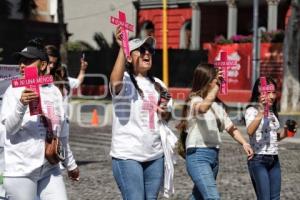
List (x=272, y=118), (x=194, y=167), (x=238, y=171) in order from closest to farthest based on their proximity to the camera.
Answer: (x=194, y=167) < (x=272, y=118) < (x=238, y=171)

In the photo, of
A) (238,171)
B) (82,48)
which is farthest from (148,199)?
(82,48)

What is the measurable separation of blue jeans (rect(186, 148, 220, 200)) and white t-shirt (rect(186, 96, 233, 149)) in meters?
0.06

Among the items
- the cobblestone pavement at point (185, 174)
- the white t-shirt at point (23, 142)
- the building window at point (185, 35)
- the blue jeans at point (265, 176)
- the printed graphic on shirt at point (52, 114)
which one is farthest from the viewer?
the building window at point (185, 35)

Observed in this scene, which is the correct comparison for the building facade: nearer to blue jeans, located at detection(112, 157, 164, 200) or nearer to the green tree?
the green tree

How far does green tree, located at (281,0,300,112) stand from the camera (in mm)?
21234

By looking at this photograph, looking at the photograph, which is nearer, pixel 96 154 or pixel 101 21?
pixel 96 154

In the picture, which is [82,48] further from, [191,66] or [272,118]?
[272,118]

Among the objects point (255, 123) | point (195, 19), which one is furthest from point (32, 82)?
point (195, 19)

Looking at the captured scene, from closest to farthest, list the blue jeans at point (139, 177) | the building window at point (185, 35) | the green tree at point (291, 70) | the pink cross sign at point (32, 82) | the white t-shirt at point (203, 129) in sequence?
the pink cross sign at point (32, 82) → the blue jeans at point (139, 177) → the white t-shirt at point (203, 129) → the green tree at point (291, 70) → the building window at point (185, 35)

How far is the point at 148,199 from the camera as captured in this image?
5234mm

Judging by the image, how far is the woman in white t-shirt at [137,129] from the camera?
5168 millimetres

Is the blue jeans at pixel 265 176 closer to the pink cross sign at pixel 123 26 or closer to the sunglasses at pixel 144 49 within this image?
the sunglasses at pixel 144 49

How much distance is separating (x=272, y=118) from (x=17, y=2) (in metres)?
34.3

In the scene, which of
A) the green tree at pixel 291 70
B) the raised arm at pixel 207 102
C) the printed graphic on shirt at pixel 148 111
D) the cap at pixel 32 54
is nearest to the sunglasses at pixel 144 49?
the printed graphic on shirt at pixel 148 111
